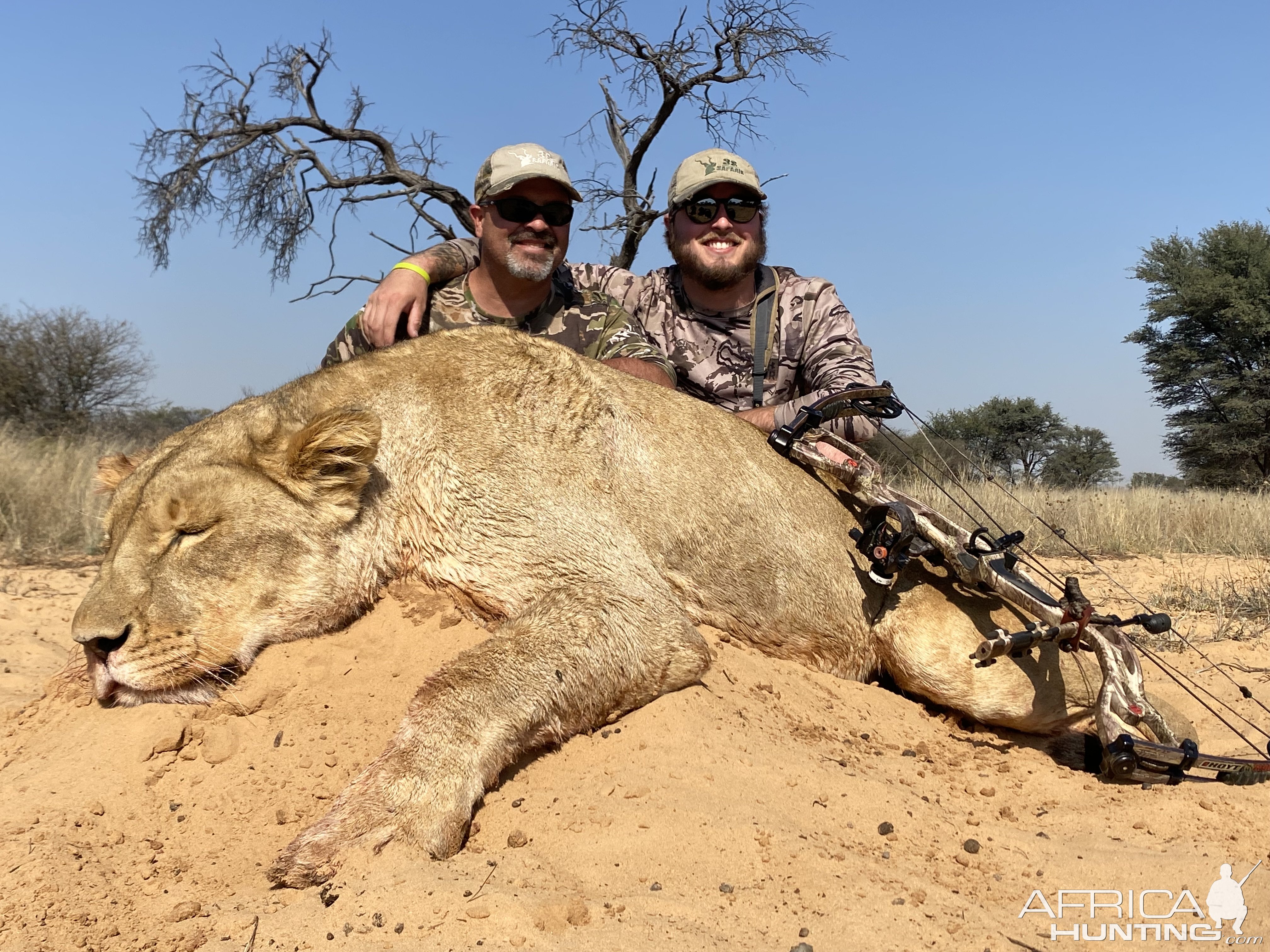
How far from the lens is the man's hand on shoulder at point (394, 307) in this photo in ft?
17.6

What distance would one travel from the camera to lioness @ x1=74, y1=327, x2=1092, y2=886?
308 centimetres

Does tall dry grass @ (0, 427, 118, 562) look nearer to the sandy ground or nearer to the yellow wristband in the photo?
the yellow wristband

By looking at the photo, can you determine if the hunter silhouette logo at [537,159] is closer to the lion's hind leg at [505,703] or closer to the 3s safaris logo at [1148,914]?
the lion's hind leg at [505,703]

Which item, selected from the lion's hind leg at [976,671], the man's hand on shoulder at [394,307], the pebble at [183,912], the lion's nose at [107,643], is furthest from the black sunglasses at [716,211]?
the pebble at [183,912]

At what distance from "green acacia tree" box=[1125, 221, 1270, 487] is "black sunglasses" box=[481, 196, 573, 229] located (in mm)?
21761

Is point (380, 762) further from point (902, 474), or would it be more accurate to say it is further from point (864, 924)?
point (902, 474)

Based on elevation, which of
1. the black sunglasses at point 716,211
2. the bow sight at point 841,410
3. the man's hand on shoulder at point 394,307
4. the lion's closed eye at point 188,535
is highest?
the black sunglasses at point 716,211

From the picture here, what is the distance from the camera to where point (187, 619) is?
10.7ft

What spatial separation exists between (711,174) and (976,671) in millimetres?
3759

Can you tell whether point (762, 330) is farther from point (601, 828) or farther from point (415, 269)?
point (601, 828)

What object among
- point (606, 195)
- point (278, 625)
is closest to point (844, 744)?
point (278, 625)

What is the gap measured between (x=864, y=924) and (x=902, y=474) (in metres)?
12.1

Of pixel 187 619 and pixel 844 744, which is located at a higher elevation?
pixel 187 619

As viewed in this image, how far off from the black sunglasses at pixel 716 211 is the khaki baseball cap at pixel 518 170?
2.67ft
